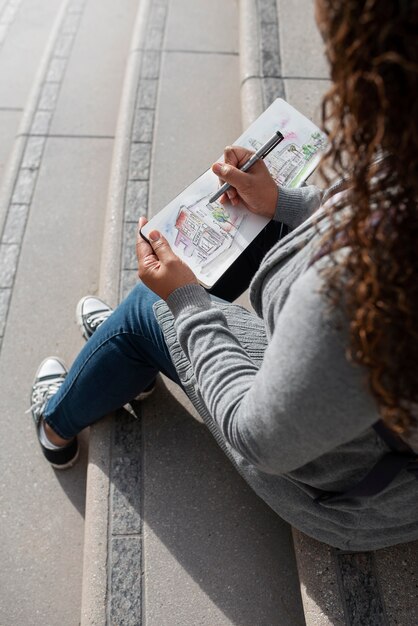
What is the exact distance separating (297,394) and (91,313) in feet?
5.20

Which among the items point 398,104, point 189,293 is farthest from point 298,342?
point 189,293

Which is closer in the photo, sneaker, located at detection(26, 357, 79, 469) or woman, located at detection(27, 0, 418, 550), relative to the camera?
woman, located at detection(27, 0, 418, 550)

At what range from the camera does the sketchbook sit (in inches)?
67.9

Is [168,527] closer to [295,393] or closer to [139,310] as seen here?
[139,310]

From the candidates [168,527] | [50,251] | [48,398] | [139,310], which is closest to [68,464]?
[48,398]

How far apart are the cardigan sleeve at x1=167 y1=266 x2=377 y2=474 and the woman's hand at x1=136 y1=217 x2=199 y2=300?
271mm

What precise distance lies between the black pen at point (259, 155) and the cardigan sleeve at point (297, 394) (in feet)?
1.91

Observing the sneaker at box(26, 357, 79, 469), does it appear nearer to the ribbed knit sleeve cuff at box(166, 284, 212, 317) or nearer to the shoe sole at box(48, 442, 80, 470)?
the shoe sole at box(48, 442, 80, 470)

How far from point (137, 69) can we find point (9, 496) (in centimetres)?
233

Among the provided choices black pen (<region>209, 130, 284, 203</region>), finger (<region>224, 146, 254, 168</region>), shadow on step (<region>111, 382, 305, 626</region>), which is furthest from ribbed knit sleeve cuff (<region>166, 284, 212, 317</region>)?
shadow on step (<region>111, 382, 305, 626</region>)

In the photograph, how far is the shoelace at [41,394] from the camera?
2328 mm

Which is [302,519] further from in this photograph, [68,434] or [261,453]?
[68,434]

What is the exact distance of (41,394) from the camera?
236 cm

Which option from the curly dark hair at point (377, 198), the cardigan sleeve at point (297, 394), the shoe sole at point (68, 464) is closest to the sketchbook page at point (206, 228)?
the cardigan sleeve at point (297, 394)
